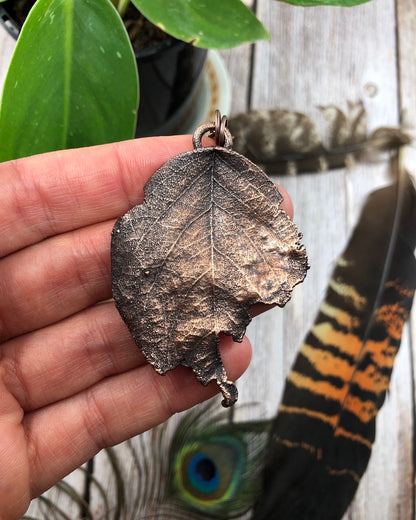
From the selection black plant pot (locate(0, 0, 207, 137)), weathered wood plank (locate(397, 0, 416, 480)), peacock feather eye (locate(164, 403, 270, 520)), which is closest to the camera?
black plant pot (locate(0, 0, 207, 137))

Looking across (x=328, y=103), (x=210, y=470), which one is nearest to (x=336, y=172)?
(x=328, y=103)

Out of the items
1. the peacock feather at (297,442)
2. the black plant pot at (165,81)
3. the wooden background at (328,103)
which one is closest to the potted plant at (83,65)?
the black plant pot at (165,81)

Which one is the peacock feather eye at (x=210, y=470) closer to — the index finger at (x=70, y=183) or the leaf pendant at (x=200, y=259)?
the leaf pendant at (x=200, y=259)

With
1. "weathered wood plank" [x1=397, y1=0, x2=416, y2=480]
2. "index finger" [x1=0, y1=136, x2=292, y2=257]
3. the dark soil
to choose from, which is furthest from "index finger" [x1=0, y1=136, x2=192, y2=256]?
"weathered wood plank" [x1=397, y1=0, x2=416, y2=480]

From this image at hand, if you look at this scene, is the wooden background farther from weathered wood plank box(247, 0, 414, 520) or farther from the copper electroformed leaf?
the copper electroformed leaf

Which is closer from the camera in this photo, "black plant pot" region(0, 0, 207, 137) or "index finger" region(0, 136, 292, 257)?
"index finger" region(0, 136, 292, 257)

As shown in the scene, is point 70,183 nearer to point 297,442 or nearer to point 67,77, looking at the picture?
point 67,77

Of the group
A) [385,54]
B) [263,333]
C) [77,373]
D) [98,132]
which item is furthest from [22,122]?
[385,54]
